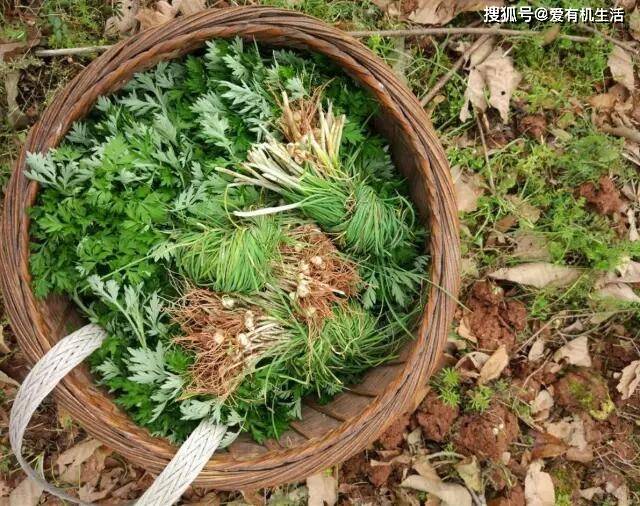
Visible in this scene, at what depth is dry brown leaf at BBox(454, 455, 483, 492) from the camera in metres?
2.63

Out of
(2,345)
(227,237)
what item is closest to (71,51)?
(227,237)

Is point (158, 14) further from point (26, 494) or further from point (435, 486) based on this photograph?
point (435, 486)

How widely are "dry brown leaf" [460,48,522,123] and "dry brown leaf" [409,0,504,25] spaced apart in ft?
0.84

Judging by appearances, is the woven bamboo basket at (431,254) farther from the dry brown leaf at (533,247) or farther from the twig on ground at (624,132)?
the twig on ground at (624,132)

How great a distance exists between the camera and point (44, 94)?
8.99 feet

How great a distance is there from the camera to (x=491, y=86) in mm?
2787

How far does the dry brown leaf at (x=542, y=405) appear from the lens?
276 centimetres

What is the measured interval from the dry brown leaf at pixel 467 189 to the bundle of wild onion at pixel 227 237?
502 mm

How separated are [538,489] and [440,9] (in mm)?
2252

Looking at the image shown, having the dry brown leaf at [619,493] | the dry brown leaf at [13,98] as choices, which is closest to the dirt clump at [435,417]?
the dry brown leaf at [619,493]

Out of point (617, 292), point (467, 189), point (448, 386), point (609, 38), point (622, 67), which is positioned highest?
point (609, 38)

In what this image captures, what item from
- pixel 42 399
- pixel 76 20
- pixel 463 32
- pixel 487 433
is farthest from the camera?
pixel 463 32

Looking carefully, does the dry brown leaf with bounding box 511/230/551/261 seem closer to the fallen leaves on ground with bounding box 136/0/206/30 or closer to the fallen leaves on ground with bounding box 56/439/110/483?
the fallen leaves on ground with bounding box 136/0/206/30

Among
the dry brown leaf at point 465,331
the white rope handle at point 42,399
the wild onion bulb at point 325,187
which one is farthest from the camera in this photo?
the dry brown leaf at point 465,331
